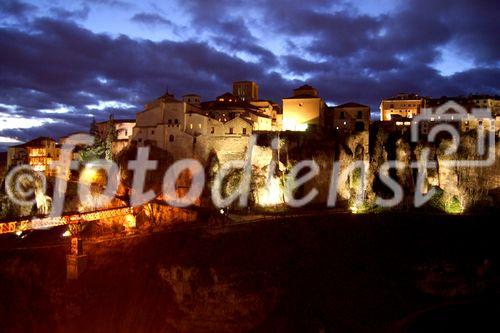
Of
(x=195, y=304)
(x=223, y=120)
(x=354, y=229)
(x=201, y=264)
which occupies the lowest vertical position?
(x=195, y=304)

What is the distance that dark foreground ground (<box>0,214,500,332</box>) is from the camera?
36906 mm

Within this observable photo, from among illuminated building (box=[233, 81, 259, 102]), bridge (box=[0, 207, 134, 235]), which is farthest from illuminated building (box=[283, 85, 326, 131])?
bridge (box=[0, 207, 134, 235])

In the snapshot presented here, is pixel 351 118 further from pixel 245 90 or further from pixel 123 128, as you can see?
pixel 123 128

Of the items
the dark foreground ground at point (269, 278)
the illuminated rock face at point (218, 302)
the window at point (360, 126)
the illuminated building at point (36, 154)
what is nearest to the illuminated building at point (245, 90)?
the window at point (360, 126)

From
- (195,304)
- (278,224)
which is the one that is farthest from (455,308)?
(195,304)

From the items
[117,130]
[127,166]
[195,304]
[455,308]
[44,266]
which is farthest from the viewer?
[117,130]

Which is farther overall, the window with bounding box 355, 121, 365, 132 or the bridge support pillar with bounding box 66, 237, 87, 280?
the window with bounding box 355, 121, 365, 132

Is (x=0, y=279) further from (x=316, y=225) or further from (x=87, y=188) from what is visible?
(x=316, y=225)

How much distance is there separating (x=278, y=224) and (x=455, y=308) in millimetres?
16025

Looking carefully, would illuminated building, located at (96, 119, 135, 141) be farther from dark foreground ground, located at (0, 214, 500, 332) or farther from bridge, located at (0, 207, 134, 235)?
dark foreground ground, located at (0, 214, 500, 332)

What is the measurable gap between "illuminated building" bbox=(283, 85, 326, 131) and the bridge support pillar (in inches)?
1124

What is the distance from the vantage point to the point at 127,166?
52812 mm

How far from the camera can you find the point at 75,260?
39969mm

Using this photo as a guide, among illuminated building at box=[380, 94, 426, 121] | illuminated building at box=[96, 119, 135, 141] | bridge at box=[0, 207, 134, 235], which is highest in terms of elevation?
illuminated building at box=[380, 94, 426, 121]
